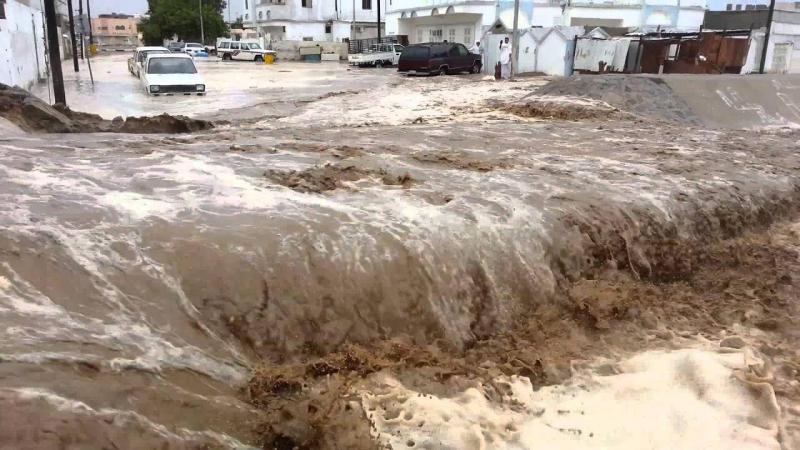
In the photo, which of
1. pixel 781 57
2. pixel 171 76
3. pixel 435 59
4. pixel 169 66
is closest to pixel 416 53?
pixel 435 59

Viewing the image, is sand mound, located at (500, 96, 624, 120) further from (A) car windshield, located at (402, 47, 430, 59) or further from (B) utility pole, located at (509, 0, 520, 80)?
(A) car windshield, located at (402, 47, 430, 59)

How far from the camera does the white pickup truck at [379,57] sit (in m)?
37.9

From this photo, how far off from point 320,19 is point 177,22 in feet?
44.9

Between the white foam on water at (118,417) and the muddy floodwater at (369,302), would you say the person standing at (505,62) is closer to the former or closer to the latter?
the muddy floodwater at (369,302)

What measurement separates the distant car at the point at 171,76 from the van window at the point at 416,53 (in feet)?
38.3

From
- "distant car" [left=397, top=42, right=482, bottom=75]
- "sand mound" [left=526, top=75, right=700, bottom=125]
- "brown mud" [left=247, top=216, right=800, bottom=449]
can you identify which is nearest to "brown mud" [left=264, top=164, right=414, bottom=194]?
"brown mud" [left=247, top=216, right=800, bottom=449]

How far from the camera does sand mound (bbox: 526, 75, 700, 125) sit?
14047 mm

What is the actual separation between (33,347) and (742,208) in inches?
269

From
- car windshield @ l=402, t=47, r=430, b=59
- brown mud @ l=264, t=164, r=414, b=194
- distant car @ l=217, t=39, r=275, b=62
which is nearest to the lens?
brown mud @ l=264, t=164, r=414, b=194

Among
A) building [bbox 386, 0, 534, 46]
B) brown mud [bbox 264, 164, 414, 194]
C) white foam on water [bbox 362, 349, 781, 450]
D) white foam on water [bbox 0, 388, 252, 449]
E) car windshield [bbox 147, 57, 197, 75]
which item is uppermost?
building [bbox 386, 0, 534, 46]

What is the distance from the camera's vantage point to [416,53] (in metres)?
28.1

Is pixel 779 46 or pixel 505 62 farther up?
pixel 779 46

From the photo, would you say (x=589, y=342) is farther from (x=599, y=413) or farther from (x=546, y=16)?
(x=546, y=16)

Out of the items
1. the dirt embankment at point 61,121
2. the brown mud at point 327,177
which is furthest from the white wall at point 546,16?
the brown mud at point 327,177
